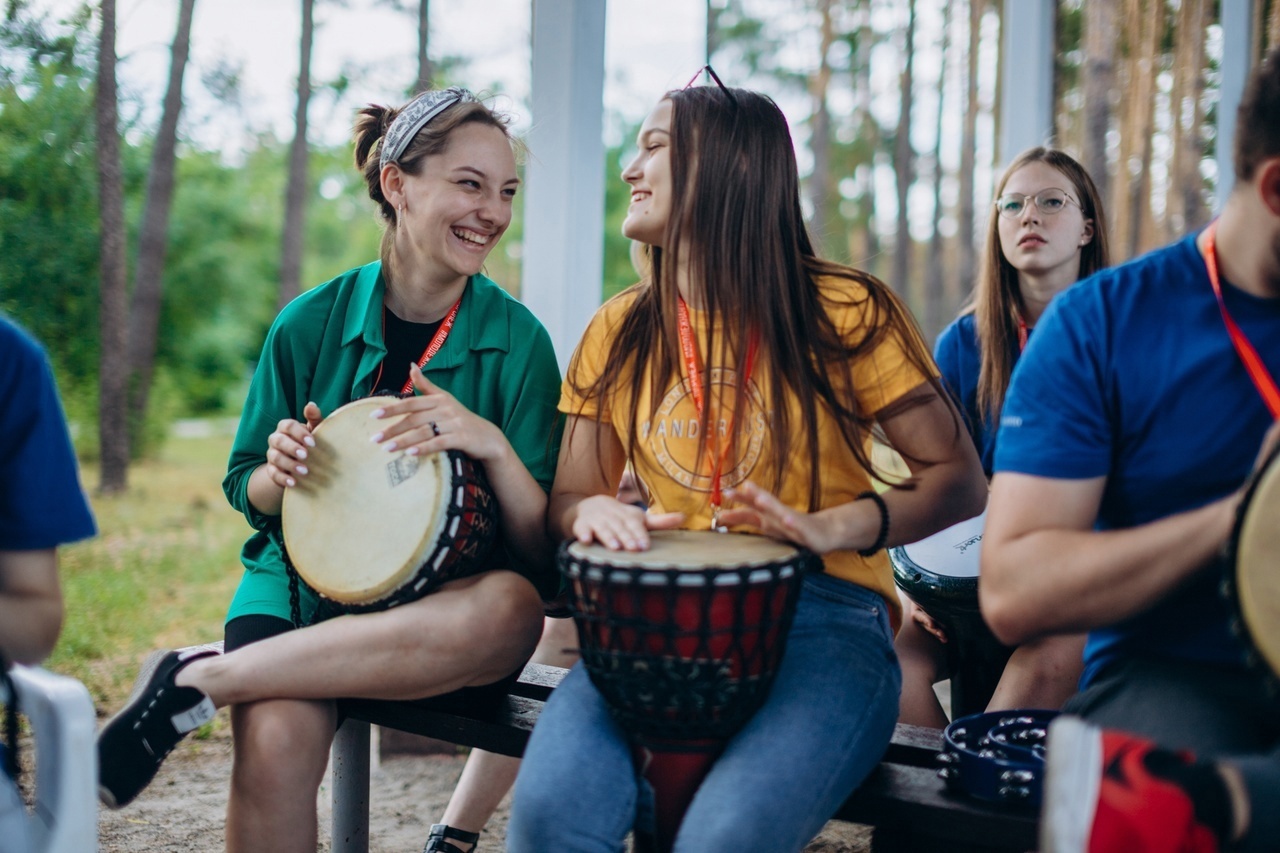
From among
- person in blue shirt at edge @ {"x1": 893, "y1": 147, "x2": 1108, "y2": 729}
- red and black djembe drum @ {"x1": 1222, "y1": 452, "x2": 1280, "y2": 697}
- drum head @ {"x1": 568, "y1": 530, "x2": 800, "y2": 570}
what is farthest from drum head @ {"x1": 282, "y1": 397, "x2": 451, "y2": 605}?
person in blue shirt at edge @ {"x1": 893, "y1": 147, "x2": 1108, "y2": 729}

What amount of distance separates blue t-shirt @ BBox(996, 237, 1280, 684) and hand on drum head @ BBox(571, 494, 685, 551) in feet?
1.93

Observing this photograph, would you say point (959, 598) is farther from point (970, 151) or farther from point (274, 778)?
point (970, 151)

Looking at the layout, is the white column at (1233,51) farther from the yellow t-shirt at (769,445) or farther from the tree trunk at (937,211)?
the tree trunk at (937,211)

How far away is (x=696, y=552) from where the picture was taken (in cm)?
178

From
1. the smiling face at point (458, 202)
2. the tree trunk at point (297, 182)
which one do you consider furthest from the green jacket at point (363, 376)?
the tree trunk at point (297, 182)

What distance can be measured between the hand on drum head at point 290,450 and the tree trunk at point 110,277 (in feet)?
10.1

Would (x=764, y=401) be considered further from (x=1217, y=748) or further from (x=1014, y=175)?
(x=1014, y=175)

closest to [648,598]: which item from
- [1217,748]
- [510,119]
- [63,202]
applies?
[1217,748]

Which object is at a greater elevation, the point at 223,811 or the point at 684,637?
the point at 684,637

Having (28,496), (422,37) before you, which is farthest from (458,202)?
(422,37)

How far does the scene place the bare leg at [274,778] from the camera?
197 centimetres

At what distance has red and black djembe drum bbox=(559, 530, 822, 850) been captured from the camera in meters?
1.70

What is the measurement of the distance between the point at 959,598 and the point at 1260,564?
1191 mm

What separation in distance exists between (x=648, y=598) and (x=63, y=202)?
3.97 meters
